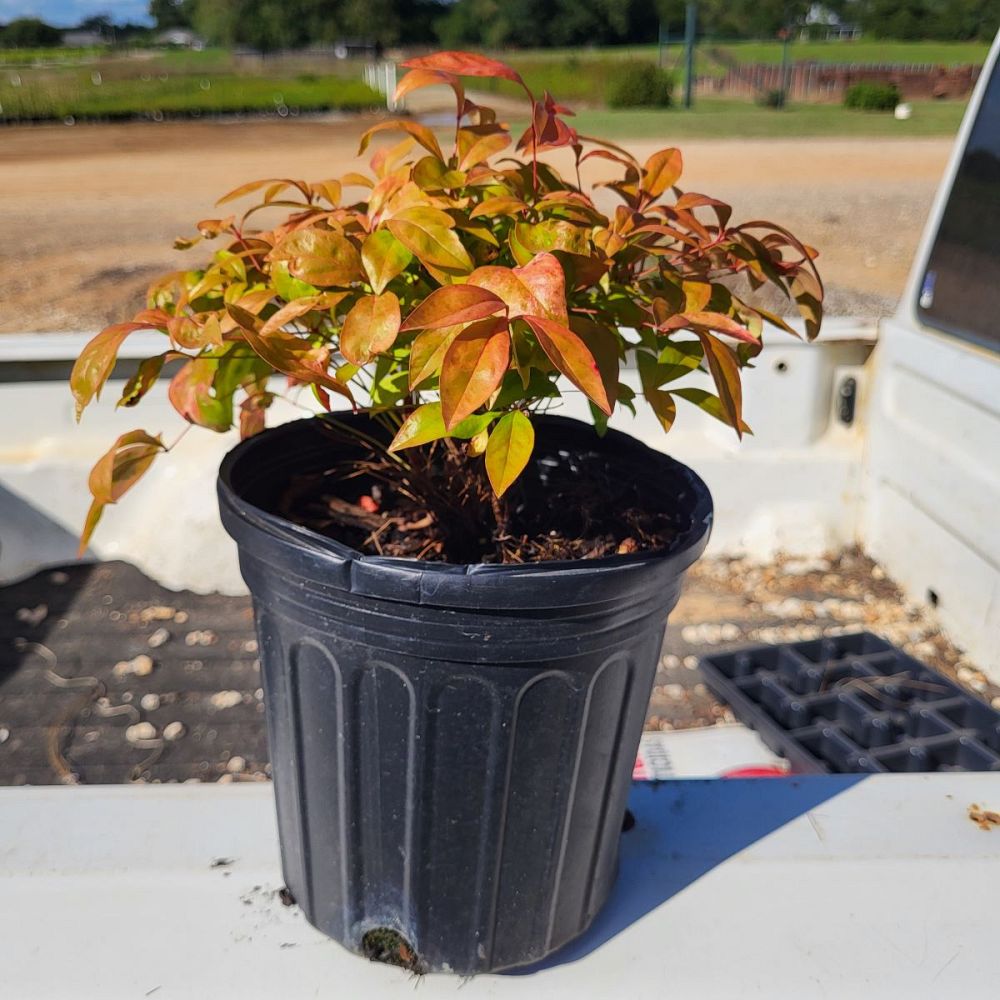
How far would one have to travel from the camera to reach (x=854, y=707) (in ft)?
5.47

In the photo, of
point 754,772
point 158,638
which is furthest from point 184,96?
point 754,772

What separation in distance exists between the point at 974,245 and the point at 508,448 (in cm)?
155

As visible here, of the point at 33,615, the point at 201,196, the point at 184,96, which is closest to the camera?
the point at 33,615

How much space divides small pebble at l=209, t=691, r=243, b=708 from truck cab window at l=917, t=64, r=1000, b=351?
1539 mm

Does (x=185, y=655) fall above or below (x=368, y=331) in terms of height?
below

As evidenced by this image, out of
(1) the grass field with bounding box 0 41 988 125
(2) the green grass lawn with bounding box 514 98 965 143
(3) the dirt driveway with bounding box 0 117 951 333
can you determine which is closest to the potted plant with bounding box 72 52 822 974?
(3) the dirt driveway with bounding box 0 117 951 333

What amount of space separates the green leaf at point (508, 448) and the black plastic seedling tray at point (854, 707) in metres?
1.10

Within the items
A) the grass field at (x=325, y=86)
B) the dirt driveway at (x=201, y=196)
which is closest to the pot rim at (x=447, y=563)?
the dirt driveway at (x=201, y=196)

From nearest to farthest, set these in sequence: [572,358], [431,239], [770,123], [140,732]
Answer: [572,358]
[431,239]
[140,732]
[770,123]

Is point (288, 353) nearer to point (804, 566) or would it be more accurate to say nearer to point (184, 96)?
point (804, 566)

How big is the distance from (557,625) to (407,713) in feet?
0.45

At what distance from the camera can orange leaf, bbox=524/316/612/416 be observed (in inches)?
19.6

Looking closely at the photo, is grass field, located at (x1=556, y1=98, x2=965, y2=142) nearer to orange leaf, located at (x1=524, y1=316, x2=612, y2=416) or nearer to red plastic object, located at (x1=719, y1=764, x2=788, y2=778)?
red plastic object, located at (x1=719, y1=764, x2=788, y2=778)

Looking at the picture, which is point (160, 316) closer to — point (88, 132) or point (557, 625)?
point (557, 625)
